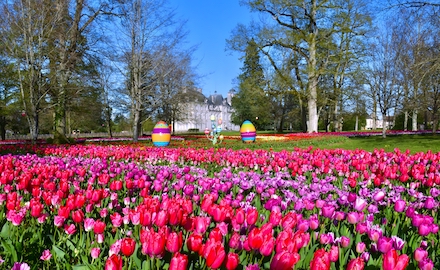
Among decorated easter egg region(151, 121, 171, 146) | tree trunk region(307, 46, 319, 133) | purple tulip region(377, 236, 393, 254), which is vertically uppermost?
tree trunk region(307, 46, 319, 133)

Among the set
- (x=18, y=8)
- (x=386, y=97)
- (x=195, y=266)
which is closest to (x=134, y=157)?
(x=195, y=266)

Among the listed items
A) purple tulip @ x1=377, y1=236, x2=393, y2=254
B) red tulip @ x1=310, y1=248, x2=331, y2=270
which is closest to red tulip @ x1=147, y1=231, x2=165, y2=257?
red tulip @ x1=310, y1=248, x2=331, y2=270

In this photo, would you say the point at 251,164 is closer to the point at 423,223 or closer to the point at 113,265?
the point at 423,223

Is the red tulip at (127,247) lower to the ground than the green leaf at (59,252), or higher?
higher

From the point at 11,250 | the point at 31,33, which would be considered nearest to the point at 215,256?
the point at 11,250

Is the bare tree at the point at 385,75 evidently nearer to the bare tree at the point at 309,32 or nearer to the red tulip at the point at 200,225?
the bare tree at the point at 309,32

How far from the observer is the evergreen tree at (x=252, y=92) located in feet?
88.8

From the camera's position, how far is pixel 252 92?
27.1 metres

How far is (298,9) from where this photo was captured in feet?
82.0

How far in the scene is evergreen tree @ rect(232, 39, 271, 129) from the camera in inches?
1066

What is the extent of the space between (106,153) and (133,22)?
30.8 feet

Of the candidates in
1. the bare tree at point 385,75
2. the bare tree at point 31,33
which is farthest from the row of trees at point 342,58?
the bare tree at point 31,33

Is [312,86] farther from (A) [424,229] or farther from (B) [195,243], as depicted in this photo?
(B) [195,243]

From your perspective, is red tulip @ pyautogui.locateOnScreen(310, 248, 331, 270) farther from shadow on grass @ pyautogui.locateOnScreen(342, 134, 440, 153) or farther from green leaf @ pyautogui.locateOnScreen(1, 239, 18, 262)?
shadow on grass @ pyautogui.locateOnScreen(342, 134, 440, 153)
